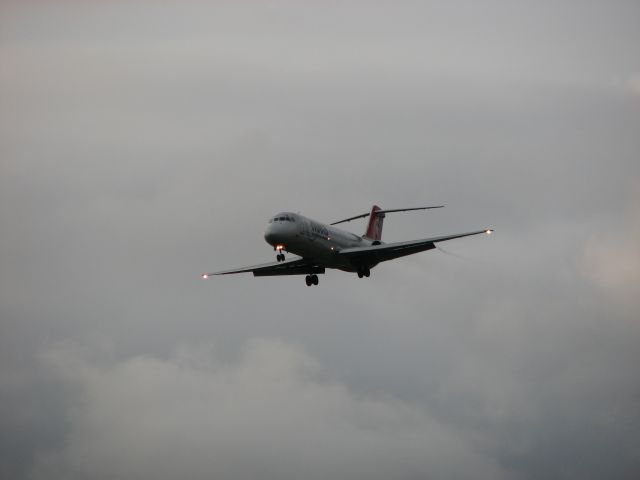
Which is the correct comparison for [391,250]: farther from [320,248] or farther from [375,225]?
[375,225]

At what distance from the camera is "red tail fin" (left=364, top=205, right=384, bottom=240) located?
87938 mm

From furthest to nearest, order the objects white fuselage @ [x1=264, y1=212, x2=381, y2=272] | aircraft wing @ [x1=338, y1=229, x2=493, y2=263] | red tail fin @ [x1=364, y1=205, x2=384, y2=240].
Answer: red tail fin @ [x1=364, y1=205, x2=384, y2=240], aircraft wing @ [x1=338, y1=229, x2=493, y2=263], white fuselage @ [x1=264, y1=212, x2=381, y2=272]

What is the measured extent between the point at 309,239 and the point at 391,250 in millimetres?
7325

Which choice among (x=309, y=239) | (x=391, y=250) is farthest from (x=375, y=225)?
(x=309, y=239)

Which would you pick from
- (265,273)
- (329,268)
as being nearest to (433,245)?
(329,268)

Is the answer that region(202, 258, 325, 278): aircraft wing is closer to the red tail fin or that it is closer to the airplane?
the airplane

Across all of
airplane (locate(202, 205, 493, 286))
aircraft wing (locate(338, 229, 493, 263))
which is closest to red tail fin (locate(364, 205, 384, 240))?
airplane (locate(202, 205, 493, 286))

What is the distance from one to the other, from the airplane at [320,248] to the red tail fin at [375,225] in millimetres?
3693

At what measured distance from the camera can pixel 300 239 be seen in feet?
238

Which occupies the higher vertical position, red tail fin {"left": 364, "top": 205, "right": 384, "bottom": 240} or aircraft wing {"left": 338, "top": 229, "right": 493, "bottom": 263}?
red tail fin {"left": 364, "top": 205, "right": 384, "bottom": 240}

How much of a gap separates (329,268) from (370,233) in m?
10.2

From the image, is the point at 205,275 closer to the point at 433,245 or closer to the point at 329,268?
the point at 329,268

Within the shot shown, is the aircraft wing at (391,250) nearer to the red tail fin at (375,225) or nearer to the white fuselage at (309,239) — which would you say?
the white fuselage at (309,239)

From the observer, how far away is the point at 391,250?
7700cm
